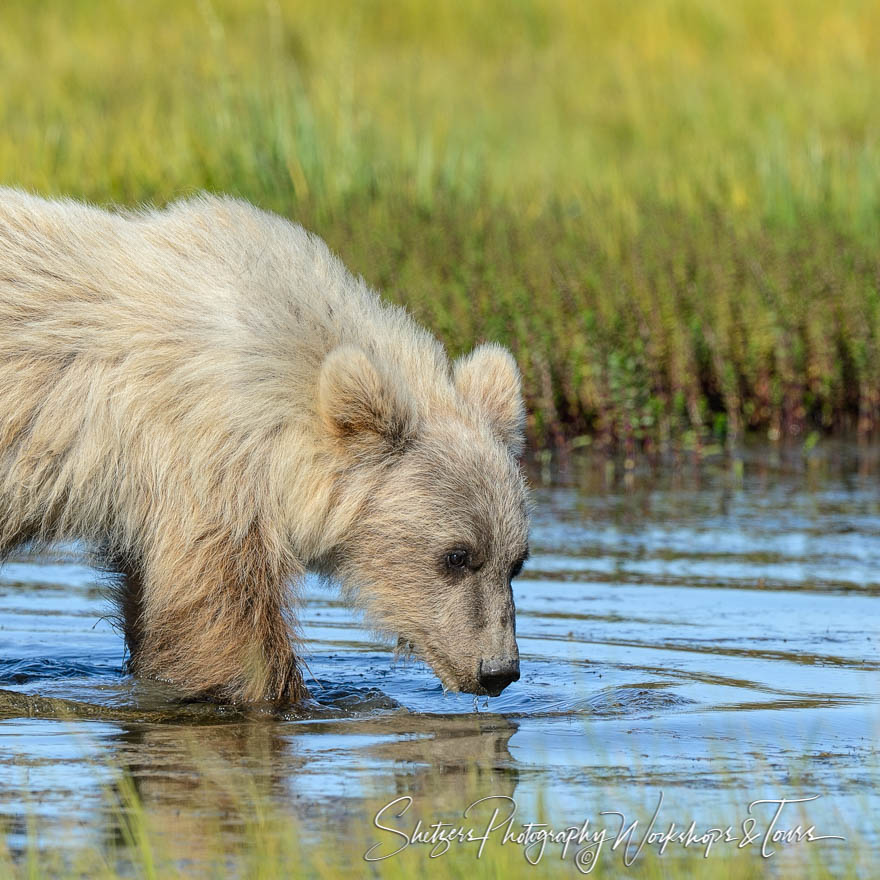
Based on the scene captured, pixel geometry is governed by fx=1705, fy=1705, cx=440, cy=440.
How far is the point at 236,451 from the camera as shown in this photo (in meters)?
6.00

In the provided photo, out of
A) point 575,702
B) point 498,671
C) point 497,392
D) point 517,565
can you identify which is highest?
point 497,392

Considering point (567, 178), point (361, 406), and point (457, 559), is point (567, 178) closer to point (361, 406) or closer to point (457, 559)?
point (457, 559)

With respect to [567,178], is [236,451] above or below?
above

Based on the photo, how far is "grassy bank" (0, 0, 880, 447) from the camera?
1188cm

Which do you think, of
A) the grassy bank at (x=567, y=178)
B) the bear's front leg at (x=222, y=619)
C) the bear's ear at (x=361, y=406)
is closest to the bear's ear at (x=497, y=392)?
the bear's ear at (x=361, y=406)

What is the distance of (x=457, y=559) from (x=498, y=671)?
0.44 metres

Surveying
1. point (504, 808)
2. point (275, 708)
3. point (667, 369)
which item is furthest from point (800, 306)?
Answer: point (504, 808)

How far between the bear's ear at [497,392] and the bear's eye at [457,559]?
53 centimetres

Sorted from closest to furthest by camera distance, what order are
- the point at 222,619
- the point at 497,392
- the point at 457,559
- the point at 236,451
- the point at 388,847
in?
the point at 388,847 → the point at 236,451 → the point at 222,619 → the point at 457,559 → the point at 497,392

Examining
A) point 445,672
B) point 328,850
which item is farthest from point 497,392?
point 328,850

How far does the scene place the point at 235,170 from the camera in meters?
13.9

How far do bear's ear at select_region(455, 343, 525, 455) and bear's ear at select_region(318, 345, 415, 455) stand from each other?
0.39m

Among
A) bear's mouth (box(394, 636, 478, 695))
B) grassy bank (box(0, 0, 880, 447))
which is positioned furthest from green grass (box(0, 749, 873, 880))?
grassy bank (box(0, 0, 880, 447))

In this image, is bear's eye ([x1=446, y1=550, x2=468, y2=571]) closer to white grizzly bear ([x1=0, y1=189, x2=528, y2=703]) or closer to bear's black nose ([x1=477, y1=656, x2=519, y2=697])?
white grizzly bear ([x1=0, y1=189, x2=528, y2=703])
